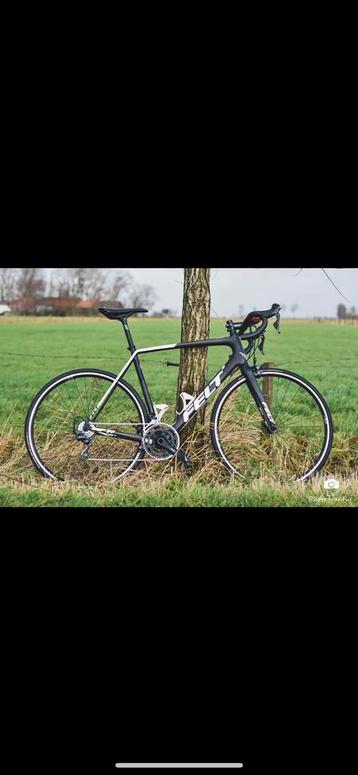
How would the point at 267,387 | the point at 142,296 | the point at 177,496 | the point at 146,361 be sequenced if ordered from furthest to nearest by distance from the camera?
the point at 267,387
the point at 146,361
the point at 142,296
the point at 177,496

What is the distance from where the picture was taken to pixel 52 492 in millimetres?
5605

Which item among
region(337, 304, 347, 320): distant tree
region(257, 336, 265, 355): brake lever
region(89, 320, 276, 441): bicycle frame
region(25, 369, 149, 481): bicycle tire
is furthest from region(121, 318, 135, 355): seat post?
region(337, 304, 347, 320): distant tree

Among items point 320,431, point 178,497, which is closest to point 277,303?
point 320,431

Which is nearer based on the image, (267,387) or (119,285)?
(119,285)

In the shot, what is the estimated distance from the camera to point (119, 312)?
5734mm

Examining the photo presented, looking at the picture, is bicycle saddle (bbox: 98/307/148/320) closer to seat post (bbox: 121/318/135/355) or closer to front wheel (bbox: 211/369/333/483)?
seat post (bbox: 121/318/135/355)

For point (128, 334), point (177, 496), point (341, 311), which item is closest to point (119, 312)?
point (128, 334)

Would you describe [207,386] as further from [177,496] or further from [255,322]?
[177,496]

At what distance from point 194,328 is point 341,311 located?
0.88 meters

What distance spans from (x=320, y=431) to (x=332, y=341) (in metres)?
0.55

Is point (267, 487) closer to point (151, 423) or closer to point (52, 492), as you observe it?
point (151, 423)
